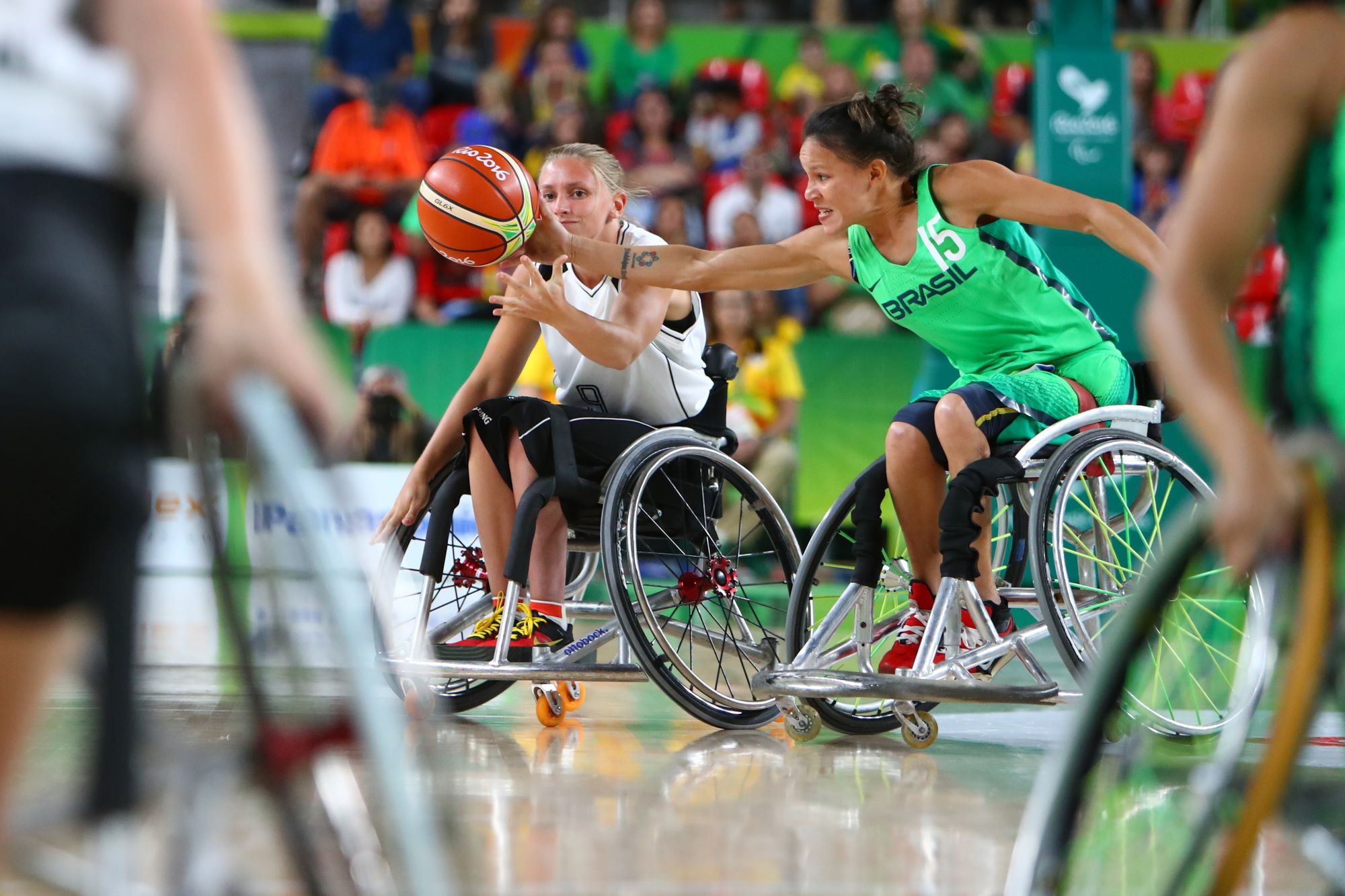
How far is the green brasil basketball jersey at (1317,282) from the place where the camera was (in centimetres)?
134

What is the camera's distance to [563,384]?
4.14 metres

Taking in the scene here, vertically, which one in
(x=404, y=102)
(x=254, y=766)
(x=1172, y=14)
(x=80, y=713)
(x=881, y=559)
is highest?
(x=1172, y=14)

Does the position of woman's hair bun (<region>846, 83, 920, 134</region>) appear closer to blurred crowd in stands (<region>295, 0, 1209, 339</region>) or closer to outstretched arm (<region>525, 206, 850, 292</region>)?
outstretched arm (<region>525, 206, 850, 292</region>)

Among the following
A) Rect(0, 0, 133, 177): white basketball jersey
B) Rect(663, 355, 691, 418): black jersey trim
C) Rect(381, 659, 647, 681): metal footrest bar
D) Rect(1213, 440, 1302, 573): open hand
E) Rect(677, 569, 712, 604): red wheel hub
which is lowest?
Rect(381, 659, 647, 681): metal footrest bar

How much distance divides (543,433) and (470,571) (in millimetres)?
570

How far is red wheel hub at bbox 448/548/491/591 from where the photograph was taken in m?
4.07

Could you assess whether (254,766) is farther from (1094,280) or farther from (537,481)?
(1094,280)

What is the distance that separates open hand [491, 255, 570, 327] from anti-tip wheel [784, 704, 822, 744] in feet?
3.82

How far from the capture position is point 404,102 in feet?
30.8

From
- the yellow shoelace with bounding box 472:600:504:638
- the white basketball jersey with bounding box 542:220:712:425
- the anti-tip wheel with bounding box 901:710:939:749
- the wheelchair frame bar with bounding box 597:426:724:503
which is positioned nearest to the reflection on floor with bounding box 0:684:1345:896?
the anti-tip wheel with bounding box 901:710:939:749

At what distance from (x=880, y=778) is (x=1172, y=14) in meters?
9.44

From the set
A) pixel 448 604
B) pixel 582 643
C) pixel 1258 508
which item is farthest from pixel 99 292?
pixel 448 604

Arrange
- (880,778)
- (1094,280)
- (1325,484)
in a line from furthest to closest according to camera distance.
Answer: (1094,280)
(880,778)
(1325,484)

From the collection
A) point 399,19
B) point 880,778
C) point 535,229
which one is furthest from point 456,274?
point 880,778
